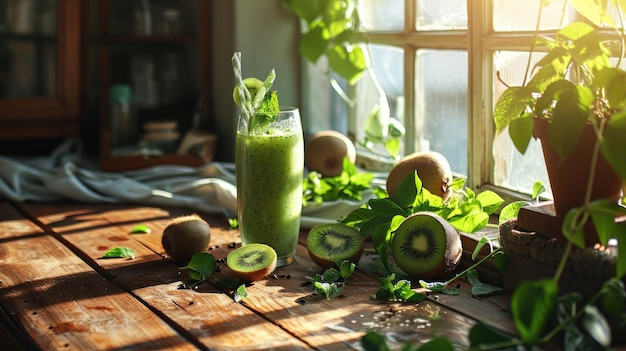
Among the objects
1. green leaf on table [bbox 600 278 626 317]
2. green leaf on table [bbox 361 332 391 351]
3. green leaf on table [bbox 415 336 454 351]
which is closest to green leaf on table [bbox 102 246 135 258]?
green leaf on table [bbox 361 332 391 351]

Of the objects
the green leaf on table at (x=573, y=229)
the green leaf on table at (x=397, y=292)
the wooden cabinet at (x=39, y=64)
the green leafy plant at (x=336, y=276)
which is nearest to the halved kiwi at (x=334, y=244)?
the green leafy plant at (x=336, y=276)

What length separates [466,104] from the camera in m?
1.86

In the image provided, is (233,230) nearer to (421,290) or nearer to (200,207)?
(200,207)

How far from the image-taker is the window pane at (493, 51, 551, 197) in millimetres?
1656

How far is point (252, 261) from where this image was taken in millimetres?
1515

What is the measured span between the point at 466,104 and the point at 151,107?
105 cm

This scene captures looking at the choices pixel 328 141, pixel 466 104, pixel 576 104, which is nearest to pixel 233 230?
pixel 328 141

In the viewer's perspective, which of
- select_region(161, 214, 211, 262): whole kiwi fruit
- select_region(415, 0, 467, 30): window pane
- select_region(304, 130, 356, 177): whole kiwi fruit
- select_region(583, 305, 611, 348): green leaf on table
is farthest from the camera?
select_region(304, 130, 356, 177): whole kiwi fruit

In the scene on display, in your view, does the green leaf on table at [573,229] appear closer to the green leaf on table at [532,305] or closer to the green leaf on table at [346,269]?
the green leaf on table at [532,305]

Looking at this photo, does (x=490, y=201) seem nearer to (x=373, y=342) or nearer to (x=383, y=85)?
(x=373, y=342)

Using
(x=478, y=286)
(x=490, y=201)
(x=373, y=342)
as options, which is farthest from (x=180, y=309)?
(x=490, y=201)

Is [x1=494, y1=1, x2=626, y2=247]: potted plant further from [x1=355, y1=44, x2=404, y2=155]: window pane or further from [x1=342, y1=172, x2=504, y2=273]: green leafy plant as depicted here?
[x1=355, y1=44, x2=404, y2=155]: window pane

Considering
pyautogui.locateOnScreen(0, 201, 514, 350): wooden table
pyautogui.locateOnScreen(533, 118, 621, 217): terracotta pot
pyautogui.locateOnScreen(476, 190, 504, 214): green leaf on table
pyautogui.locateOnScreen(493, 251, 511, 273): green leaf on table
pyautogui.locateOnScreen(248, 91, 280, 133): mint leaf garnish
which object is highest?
pyautogui.locateOnScreen(248, 91, 280, 133): mint leaf garnish

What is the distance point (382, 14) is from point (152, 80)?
30.4 inches
